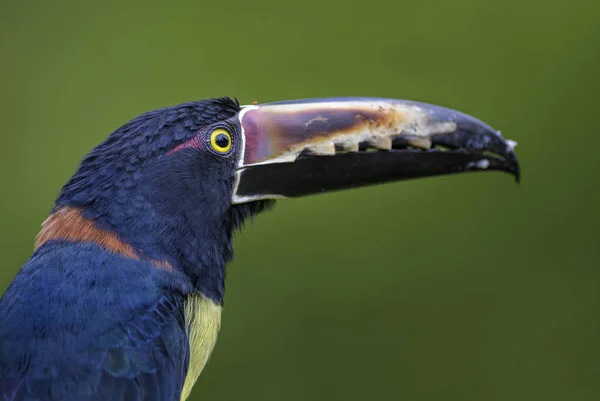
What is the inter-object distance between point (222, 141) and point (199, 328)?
51 cm

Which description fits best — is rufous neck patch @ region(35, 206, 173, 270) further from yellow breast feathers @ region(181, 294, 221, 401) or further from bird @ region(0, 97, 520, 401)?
yellow breast feathers @ region(181, 294, 221, 401)

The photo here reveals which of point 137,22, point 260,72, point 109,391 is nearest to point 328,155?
point 109,391

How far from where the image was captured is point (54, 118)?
4.74 m

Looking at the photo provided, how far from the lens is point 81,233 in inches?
89.5

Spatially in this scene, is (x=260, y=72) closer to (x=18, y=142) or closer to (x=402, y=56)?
(x=402, y=56)

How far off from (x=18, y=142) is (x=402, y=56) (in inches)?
83.3

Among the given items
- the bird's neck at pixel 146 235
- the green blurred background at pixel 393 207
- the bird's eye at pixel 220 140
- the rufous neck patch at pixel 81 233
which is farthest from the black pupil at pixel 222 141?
the green blurred background at pixel 393 207

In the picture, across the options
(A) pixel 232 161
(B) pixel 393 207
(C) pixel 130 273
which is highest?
(A) pixel 232 161

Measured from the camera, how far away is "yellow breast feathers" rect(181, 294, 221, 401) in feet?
7.75

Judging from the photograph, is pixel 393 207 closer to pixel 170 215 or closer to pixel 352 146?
pixel 352 146

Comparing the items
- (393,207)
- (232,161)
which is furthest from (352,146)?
(393,207)

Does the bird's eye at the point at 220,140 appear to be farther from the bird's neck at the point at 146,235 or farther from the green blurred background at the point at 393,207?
the green blurred background at the point at 393,207

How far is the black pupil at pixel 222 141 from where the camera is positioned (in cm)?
242

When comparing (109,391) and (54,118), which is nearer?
(109,391)
